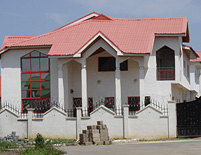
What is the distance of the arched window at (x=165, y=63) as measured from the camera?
35.3 meters

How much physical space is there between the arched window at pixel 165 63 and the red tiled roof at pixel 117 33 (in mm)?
1544

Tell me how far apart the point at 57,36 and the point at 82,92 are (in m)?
4.86

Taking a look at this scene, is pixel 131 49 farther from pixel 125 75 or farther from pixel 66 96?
pixel 66 96

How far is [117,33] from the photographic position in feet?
116

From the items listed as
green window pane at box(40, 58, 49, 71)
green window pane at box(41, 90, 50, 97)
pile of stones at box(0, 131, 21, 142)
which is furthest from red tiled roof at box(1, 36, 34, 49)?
pile of stones at box(0, 131, 21, 142)

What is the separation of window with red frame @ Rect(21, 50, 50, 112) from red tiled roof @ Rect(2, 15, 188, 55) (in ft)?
3.78

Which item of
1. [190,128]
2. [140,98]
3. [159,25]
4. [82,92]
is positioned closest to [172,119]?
[190,128]

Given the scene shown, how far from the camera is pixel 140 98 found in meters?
32.9

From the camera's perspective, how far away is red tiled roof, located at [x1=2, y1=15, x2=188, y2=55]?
110 feet

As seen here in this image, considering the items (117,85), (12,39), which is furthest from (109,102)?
(12,39)

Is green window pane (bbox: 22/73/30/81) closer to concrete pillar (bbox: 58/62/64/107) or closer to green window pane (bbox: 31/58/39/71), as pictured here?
green window pane (bbox: 31/58/39/71)

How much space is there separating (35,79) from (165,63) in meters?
9.29

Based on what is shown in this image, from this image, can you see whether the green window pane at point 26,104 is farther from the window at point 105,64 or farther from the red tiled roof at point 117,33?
the window at point 105,64

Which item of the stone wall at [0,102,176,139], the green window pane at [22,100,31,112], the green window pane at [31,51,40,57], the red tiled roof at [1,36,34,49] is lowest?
the stone wall at [0,102,176,139]
